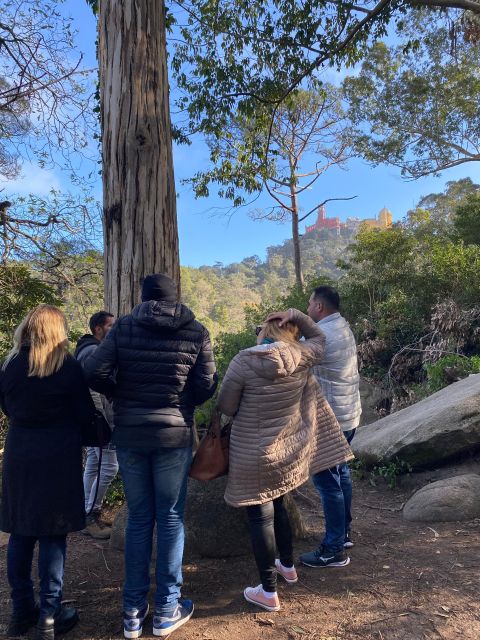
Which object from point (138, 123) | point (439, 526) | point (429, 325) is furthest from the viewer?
point (429, 325)

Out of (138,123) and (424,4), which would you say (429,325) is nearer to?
(424,4)

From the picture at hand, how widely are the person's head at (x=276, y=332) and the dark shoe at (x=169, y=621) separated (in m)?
1.49

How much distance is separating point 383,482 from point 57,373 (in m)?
4.22

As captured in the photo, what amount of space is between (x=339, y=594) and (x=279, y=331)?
1575 millimetres

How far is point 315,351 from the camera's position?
9.45 ft

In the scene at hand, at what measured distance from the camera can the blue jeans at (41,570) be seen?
7.89 feet

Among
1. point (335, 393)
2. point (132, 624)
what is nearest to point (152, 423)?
point (132, 624)

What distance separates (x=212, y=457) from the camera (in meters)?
2.70

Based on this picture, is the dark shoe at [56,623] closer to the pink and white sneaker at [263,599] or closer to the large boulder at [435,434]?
the pink and white sneaker at [263,599]

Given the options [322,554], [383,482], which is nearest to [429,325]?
[383,482]

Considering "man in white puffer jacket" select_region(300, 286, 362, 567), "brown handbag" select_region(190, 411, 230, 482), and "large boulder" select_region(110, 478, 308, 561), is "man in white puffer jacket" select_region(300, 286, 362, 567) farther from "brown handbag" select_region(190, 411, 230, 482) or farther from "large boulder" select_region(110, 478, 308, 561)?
"brown handbag" select_region(190, 411, 230, 482)

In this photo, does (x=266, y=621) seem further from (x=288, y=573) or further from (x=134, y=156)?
(x=134, y=156)

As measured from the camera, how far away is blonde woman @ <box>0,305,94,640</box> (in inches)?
93.7

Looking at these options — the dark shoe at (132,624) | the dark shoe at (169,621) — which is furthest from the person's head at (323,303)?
the dark shoe at (132,624)
